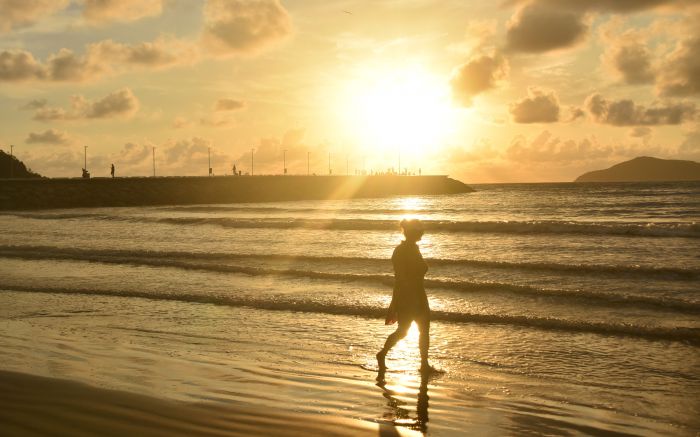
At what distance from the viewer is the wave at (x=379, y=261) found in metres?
18.8

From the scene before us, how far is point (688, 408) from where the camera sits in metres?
7.71

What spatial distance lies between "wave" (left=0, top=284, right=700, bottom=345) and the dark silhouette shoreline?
72725 mm

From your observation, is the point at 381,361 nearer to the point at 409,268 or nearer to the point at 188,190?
the point at 409,268

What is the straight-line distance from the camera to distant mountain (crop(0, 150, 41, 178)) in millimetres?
125688

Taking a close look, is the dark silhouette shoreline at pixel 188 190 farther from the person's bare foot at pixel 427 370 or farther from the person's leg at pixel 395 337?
the person's bare foot at pixel 427 370

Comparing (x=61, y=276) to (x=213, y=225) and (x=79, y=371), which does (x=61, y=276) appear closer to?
(x=79, y=371)

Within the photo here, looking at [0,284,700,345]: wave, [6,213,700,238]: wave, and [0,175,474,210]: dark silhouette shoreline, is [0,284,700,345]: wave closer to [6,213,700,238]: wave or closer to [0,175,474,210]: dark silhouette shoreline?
[6,213,700,238]: wave

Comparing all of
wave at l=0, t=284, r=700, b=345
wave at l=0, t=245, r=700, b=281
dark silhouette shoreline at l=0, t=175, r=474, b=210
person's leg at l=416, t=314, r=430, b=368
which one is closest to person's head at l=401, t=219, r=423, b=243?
person's leg at l=416, t=314, r=430, b=368

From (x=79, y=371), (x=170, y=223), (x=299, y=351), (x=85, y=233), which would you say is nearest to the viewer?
(x=79, y=371)

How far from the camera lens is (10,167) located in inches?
4948

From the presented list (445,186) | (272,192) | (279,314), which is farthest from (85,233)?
(445,186)

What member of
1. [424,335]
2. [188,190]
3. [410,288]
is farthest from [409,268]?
[188,190]

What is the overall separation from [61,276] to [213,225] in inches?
760

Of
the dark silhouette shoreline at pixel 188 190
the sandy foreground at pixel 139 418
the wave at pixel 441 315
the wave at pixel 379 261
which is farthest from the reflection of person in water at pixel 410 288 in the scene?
the dark silhouette shoreline at pixel 188 190
